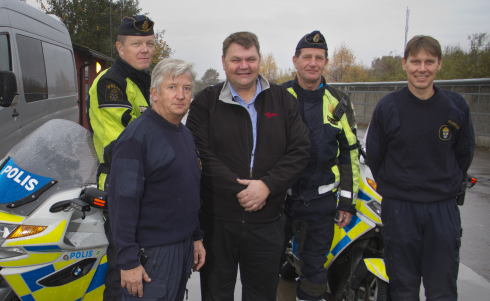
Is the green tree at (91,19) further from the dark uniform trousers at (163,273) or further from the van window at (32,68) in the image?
the dark uniform trousers at (163,273)

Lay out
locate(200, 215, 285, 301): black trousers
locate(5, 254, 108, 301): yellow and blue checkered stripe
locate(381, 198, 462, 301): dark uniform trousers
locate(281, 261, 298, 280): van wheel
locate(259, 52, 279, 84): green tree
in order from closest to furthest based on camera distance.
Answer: locate(5, 254, 108, 301): yellow and blue checkered stripe, locate(381, 198, 462, 301): dark uniform trousers, locate(200, 215, 285, 301): black trousers, locate(281, 261, 298, 280): van wheel, locate(259, 52, 279, 84): green tree

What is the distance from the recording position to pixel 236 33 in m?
2.31

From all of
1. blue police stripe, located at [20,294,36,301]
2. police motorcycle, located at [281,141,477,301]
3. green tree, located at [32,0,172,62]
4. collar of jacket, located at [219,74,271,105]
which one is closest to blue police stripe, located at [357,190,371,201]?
police motorcycle, located at [281,141,477,301]

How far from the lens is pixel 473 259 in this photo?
3863mm

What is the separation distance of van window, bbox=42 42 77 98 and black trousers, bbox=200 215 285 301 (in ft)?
14.9

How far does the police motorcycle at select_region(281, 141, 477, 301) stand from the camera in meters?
2.34

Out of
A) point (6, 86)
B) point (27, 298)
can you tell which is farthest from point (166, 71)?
point (6, 86)

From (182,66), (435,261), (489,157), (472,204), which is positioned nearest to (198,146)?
(182,66)

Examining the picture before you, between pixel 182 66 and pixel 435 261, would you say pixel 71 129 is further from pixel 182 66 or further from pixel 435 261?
pixel 435 261

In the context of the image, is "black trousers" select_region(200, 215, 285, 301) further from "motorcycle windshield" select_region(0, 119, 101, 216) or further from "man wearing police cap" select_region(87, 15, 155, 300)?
"motorcycle windshield" select_region(0, 119, 101, 216)

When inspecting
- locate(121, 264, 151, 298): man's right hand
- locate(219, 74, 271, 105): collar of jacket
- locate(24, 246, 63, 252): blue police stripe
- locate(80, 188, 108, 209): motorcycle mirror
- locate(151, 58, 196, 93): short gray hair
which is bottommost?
locate(121, 264, 151, 298): man's right hand

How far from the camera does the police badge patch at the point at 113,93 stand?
2.14 metres

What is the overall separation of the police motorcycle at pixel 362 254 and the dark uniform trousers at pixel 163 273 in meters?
1.21

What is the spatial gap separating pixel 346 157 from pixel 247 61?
39.5 inches
